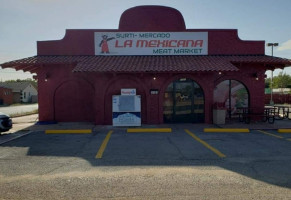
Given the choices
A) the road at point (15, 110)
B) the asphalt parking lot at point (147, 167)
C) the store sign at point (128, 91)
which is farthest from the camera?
the road at point (15, 110)

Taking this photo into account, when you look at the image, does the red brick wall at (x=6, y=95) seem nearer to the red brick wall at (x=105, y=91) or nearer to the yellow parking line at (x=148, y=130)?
the red brick wall at (x=105, y=91)

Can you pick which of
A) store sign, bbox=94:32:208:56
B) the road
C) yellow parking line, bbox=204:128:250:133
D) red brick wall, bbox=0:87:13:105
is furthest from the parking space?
red brick wall, bbox=0:87:13:105

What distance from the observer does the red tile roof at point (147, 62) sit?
1297 centimetres

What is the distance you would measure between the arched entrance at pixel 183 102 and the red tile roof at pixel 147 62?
133 centimetres

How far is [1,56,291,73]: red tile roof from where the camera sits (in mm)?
12971

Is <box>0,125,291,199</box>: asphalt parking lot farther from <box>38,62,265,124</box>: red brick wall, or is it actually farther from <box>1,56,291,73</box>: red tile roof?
<box>1,56,291,73</box>: red tile roof

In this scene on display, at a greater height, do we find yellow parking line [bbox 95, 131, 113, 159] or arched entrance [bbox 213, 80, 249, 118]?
arched entrance [bbox 213, 80, 249, 118]

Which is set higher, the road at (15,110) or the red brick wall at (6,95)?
the red brick wall at (6,95)

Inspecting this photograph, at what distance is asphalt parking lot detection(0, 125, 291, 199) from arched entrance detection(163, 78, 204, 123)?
3.89 meters

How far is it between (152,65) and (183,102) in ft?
10.00

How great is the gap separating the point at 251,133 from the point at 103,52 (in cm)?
1030

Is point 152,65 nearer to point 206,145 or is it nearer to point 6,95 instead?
point 206,145

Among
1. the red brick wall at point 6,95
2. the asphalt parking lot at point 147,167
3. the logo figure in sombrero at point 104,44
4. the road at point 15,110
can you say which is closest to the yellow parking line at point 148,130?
the asphalt parking lot at point 147,167

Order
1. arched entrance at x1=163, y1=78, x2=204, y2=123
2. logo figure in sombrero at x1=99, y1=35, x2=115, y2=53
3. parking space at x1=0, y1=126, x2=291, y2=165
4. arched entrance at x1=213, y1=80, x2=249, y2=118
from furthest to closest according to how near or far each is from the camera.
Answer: arched entrance at x1=213, y1=80, x2=249, y2=118 < logo figure in sombrero at x1=99, y1=35, x2=115, y2=53 < arched entrance at x1=163, y1=78, x2=204, y2=123 < parking space at x1=0, y1=126, x2=291, y2=165
